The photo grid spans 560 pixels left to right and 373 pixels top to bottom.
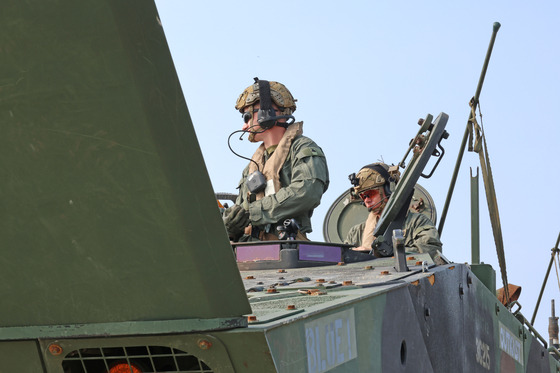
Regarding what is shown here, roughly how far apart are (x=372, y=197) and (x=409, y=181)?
210 cm

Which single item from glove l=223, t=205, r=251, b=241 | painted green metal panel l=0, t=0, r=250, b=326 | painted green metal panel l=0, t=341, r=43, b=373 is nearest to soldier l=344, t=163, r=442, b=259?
glove l=223, t=205, r=251, b=241

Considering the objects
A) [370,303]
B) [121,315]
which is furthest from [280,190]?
[121,315]

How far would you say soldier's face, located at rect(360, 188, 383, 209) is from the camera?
9.19 m

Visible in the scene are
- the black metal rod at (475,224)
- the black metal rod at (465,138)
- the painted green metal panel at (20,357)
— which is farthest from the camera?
the black metal rod at (465,138)

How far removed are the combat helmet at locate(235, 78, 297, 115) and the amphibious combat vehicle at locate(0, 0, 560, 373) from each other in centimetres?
534

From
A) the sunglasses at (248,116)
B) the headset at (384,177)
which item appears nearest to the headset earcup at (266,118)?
the sunglasses at (248,116)

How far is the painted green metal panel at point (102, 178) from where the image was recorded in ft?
8.90

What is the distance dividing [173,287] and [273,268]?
139 inches

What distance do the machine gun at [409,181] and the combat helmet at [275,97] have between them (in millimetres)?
1420

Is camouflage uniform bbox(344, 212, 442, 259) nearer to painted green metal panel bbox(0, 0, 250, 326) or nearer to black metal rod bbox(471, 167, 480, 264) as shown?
black metal rod bbox(471, 167, 480, 264)

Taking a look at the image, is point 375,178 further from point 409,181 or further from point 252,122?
point 409,181

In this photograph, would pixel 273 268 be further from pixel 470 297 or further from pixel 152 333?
pixel 152 333

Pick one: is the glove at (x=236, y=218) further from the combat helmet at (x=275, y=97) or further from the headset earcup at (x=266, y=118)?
the combat helmet at (x=275, y=97)

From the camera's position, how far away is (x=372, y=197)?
925 centimetres
